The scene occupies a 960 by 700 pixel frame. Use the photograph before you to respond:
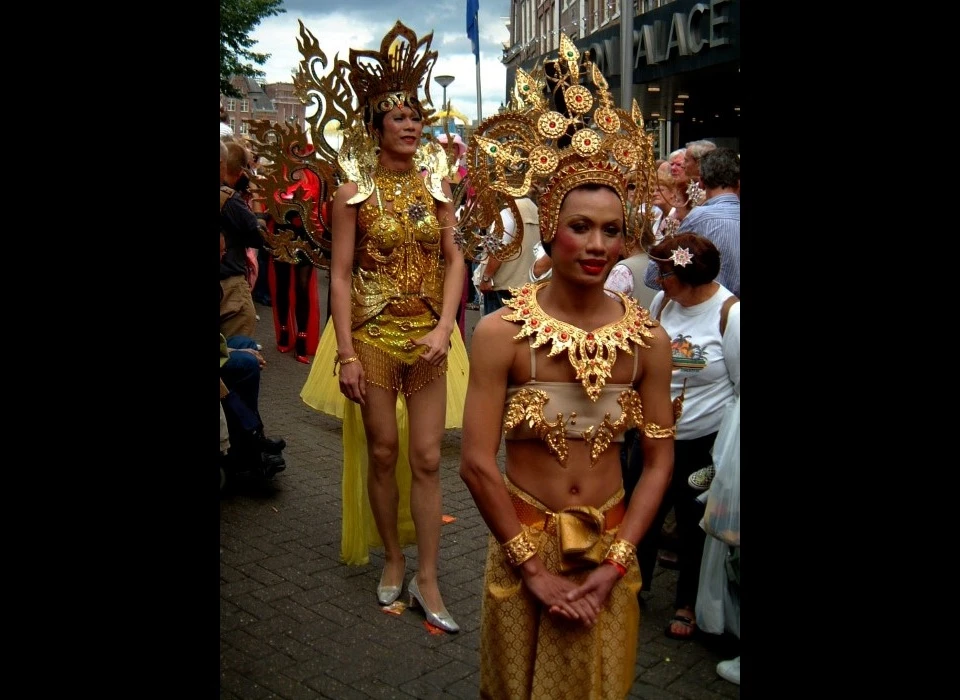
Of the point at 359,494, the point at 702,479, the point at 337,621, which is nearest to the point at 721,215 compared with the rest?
the point at 702,479

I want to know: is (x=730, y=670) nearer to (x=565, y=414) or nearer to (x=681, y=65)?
(x=565, y=414)

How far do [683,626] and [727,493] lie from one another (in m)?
0.81

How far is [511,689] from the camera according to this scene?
280 cm

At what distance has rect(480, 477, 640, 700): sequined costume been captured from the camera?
275 centimetres

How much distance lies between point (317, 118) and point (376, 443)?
1.58 m

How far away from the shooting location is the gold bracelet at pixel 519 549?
2691mm

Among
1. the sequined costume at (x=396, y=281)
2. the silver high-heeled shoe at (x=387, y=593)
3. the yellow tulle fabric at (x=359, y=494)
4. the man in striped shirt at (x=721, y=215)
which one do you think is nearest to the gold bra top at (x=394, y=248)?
the sequined costume at (x=396, y=281)

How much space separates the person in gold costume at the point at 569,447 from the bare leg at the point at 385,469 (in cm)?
182

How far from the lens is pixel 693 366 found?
4.50 metres

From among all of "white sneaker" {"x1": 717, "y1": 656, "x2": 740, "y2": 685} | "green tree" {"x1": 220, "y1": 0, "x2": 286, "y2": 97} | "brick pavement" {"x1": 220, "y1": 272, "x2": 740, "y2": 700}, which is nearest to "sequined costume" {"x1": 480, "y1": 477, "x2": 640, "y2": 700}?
"brick pavement" {"x1": 220, "y1": 272, "x2": 740, "y2": 700}

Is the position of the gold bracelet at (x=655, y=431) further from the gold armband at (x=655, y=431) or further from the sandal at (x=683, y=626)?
the sandal at (x=683, y=626)

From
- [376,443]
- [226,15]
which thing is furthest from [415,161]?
[226,15]
